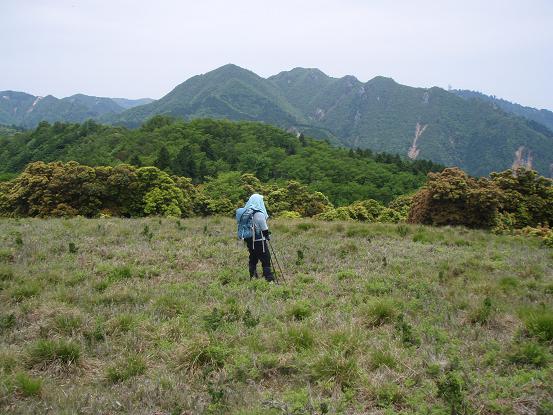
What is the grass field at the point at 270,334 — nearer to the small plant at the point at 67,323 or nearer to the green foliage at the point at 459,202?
the small plant at the point at 67,323

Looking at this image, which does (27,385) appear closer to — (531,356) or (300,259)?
(531,356)

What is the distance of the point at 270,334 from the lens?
5941 millimetres

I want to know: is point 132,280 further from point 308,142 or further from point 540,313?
point 308,142

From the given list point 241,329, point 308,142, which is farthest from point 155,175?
point 308,142

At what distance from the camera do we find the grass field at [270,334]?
14.4 feet

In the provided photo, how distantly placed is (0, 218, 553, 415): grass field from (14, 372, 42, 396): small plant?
20 millimetres

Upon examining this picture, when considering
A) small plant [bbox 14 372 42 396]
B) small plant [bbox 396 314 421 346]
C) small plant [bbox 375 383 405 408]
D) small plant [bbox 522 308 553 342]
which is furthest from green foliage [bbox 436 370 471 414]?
small plant [bbox 14 372 42 396]

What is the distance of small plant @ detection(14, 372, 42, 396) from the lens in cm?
451

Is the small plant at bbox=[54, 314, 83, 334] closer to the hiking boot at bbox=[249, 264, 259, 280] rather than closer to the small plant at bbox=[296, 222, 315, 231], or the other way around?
the hiking boot at bbox=[249, 264, 259, 280]

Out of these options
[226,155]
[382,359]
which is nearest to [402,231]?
[382,359]

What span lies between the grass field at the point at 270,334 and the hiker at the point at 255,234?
481 millimetres

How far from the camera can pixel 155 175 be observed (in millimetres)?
39531

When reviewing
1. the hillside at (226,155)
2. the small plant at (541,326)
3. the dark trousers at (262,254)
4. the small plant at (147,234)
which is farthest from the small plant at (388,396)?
the hillside at (226,155)

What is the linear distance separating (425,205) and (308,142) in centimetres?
9196
